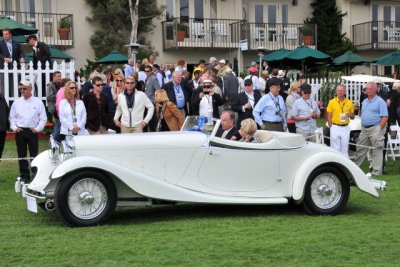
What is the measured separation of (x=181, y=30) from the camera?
31797mm

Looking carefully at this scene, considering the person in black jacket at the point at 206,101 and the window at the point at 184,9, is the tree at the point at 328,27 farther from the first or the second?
the person in black jacket at the point at 206,101

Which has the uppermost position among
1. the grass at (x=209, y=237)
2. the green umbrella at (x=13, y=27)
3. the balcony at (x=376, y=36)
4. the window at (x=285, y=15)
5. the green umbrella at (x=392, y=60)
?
the window at (x=285, y=15)

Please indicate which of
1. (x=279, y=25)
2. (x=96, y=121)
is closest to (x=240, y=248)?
(x=96, y=121)

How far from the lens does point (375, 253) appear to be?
7316mm

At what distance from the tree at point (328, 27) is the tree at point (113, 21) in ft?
30.1

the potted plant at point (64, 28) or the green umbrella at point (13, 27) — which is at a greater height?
the potted plant at point (64, 28)

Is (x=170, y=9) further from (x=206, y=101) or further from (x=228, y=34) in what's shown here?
(x=206, y=101)

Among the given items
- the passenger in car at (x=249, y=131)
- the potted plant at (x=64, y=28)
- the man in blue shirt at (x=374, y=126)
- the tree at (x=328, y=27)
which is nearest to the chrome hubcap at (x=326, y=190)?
the passenger in car at (x=249, y=131)

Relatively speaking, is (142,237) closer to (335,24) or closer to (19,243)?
(19,243)

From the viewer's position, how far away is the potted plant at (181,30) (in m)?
31.5

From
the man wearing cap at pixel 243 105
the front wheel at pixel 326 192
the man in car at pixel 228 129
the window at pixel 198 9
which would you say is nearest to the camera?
the front wheel at pixel 326 192

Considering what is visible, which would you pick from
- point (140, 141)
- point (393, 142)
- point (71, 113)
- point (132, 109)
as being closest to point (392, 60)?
point (393, 142)

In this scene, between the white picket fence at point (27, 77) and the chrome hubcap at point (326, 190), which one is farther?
the white picket fence at point (27, 77)

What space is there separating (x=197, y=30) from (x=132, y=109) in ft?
67.3
